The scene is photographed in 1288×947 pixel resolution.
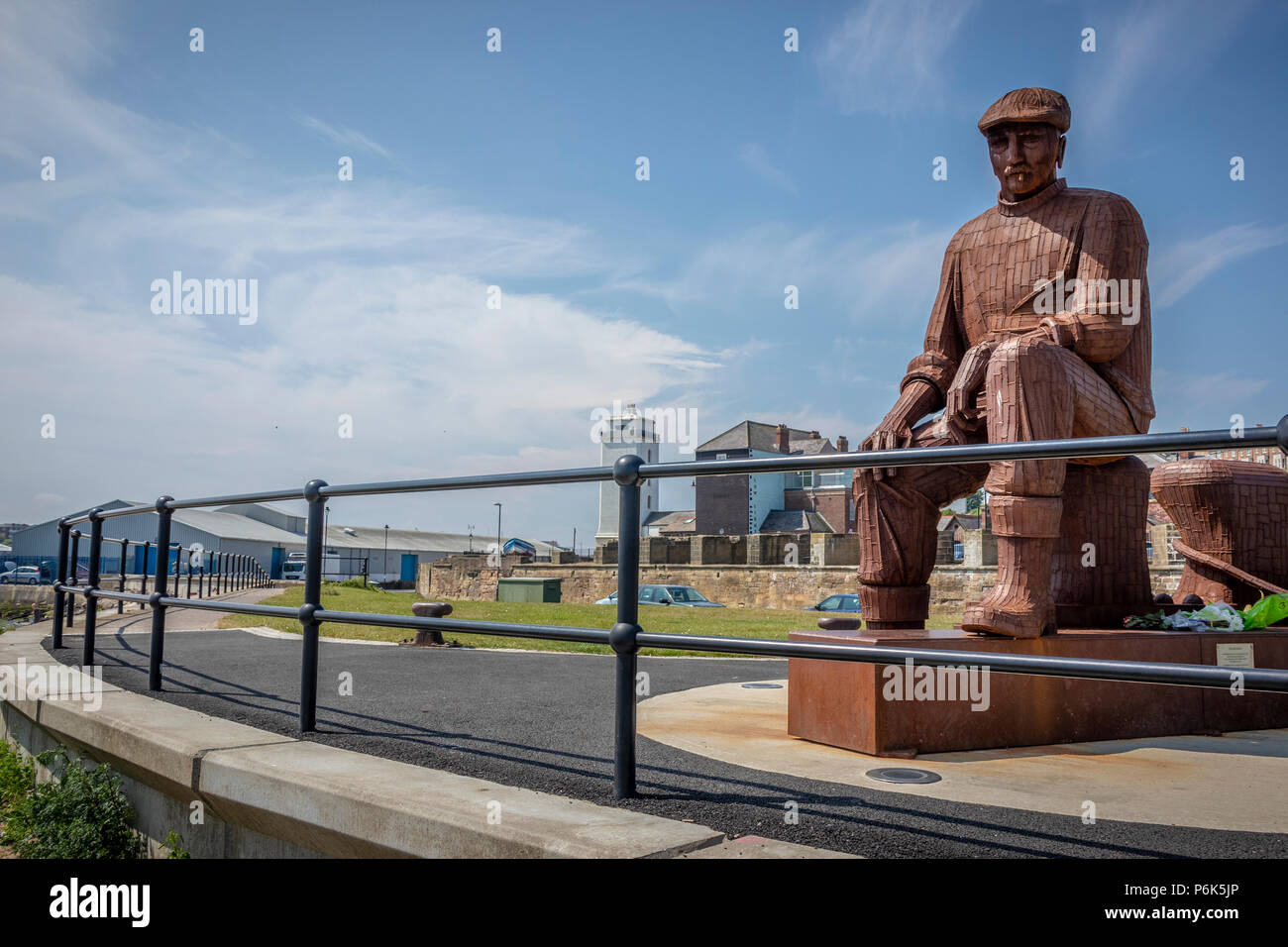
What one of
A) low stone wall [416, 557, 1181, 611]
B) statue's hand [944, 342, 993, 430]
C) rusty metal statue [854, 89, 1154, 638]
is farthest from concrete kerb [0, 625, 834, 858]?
low stone wall [416, 557, 1181, 611]

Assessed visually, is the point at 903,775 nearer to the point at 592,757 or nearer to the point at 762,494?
the point at 592,757

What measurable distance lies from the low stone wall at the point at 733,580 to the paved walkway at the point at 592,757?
27210 millimetres

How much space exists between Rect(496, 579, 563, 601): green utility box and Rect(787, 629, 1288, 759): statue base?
105 feet

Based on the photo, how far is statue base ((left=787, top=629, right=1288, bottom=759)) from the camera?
3412mm

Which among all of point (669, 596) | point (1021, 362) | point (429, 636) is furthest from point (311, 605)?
point (669, 596)

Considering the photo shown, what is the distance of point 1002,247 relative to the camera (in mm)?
4328

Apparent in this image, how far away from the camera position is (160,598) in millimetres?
4406

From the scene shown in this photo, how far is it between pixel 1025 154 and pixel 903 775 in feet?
9.53

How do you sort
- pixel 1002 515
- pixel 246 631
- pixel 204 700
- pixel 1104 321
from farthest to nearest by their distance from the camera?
pixel 246 631 → pixel 204 700 → pixel 1104 321 → pixel 1002 515

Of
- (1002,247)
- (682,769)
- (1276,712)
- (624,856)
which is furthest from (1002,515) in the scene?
(624,856)

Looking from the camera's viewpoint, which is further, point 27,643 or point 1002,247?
point 27,643

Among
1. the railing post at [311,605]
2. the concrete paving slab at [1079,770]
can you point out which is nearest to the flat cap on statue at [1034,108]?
the concrete paving slab at [1079,770]
